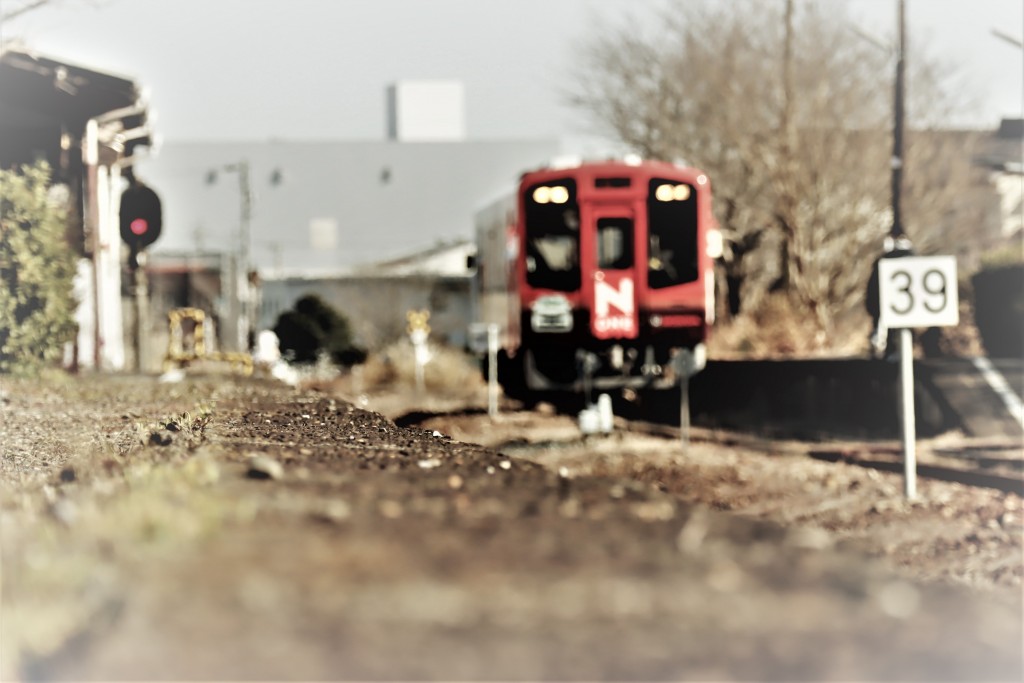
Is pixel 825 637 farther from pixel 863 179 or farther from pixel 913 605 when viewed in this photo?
pixel 863 179

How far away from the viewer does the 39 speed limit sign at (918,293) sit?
418 inches

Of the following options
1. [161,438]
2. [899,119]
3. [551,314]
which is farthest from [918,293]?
[899,119]

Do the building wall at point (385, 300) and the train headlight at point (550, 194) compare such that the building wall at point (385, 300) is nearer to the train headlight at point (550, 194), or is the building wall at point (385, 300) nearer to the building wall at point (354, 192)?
the building wall at point (354, 192)

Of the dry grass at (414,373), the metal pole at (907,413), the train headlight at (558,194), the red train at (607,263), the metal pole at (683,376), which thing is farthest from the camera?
the dry grass at (414,373)

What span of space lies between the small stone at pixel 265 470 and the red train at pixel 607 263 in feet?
29.1

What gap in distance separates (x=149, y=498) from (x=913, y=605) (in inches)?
77.8

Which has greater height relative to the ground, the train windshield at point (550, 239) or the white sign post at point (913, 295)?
the train windshield at point (550, 239)

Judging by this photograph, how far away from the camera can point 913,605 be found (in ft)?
10.1

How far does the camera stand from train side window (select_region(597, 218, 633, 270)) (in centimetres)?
1534

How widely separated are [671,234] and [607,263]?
105 centimetres

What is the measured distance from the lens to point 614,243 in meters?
15.4

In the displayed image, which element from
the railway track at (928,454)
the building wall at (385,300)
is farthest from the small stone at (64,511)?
the building wall at (385,300)

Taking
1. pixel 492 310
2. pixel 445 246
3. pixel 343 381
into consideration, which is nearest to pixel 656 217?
pixel 492 310

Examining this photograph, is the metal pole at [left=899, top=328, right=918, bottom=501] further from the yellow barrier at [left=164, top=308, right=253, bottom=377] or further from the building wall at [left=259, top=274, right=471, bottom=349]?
the building wall at [left=259, top=274, right=471, bottom=349]
